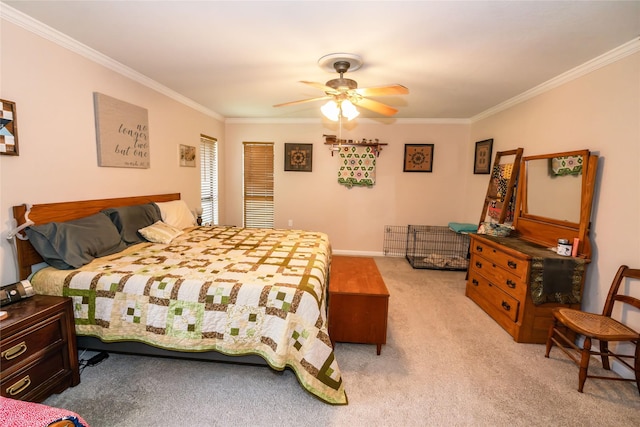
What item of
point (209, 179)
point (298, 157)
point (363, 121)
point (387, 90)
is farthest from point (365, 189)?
point (387, 90)

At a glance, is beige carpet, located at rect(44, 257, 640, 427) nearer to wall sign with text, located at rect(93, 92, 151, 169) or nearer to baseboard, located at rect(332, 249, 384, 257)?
wall sign with text, located at rect(93, 92, 151, 169)

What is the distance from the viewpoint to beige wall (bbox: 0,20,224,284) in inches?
77.4

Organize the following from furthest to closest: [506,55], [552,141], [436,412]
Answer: [552,141], [506,55], [436,412]

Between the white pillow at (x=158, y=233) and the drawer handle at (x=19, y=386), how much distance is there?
1.42 m

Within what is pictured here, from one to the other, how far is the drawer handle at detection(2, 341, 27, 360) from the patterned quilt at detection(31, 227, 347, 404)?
40 centimetres

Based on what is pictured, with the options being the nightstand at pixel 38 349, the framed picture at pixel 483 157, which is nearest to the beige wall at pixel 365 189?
the framed picture at pixel 483 157

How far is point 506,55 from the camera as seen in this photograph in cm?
238

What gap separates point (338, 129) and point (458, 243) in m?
2.87

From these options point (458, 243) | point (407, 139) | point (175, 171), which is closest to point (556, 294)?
point (458, 243)

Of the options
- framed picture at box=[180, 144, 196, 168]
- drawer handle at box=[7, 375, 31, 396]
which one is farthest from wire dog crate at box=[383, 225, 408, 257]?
drawer handle at box=[7, 375, 31, 396]

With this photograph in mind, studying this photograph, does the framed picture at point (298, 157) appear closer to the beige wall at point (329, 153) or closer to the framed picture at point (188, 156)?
the beige wall at point (329, 153)

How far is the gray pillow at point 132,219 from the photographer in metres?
2.68

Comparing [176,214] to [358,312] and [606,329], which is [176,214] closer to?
[358,312]

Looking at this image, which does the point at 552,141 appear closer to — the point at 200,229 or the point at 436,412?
the point at 436,412
